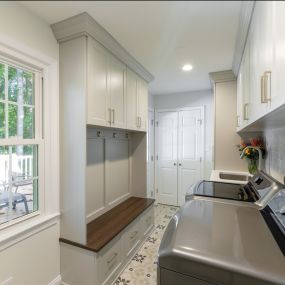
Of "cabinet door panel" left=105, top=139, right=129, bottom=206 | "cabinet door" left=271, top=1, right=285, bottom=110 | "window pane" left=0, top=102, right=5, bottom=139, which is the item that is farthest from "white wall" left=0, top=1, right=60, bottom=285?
"cabinet door" left=271, top=1, right=285, bottom=110

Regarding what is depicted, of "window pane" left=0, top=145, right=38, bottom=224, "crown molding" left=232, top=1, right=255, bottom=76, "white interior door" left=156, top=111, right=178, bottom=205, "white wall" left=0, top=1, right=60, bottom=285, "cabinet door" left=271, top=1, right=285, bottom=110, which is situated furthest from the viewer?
"white interior door" left=156, top=111, right=178, bottom=205

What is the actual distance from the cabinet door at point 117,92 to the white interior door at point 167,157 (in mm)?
1661

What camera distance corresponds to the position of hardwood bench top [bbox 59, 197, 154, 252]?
4.93ft

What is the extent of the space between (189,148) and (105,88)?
2.15m

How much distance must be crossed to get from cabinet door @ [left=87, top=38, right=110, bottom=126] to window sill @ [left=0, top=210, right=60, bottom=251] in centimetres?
82

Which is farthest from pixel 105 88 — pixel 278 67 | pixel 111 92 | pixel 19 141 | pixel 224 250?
pixel 224 250

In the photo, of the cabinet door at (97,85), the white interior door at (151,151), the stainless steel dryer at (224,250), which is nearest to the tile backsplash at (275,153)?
the stainless steel dryer at (224,250)

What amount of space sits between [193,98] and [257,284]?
3.03m

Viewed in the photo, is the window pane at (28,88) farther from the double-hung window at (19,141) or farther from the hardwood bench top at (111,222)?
the hardwood bench top at (111,222)

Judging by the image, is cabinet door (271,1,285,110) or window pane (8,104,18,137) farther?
window pane (8,104,18,137)

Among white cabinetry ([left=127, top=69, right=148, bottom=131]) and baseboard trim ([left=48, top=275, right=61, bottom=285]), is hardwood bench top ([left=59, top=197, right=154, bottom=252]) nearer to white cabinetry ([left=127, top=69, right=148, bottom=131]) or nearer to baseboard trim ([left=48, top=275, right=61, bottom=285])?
baseboard trim ([left=48, top=275, right=61, bottom=285])

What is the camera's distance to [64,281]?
1566 mm

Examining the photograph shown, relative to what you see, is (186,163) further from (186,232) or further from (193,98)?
(186,232)

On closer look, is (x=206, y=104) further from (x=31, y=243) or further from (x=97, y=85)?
(x=31, y=243)
